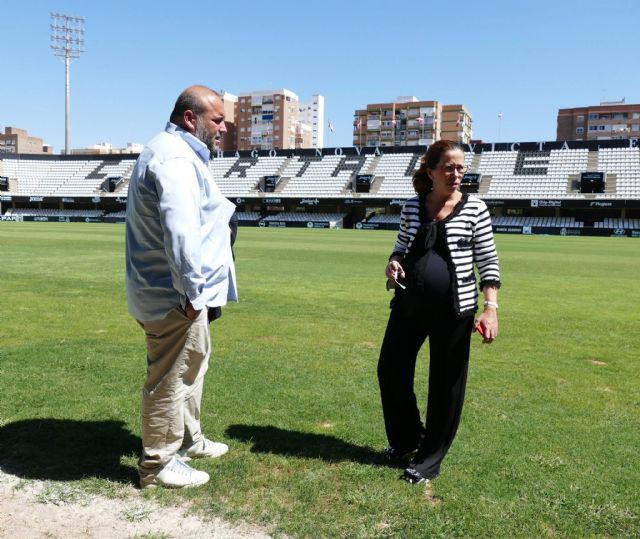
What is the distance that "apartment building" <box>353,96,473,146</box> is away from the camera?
133125mm

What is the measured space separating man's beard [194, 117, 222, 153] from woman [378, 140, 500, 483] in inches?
50.1

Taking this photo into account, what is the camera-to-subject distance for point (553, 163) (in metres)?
60.0

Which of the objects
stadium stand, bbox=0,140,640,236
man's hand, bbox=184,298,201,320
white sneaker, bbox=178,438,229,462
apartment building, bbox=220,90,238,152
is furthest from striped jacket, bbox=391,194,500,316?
apartment building, bbox=220,90,238,152

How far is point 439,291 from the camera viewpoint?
359 cm

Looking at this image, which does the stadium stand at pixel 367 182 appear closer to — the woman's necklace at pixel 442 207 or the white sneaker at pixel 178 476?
the woman's necklace at pixel 442 207

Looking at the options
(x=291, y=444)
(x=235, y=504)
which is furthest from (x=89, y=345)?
(x=235, y=504)

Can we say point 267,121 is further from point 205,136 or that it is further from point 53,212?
point 205,136

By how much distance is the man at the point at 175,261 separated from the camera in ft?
10.2

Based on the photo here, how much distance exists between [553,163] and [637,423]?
199 ft

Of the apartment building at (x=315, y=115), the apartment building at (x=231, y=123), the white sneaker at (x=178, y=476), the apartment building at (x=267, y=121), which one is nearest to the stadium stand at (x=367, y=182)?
the white sneaker at (x=178, y=476)

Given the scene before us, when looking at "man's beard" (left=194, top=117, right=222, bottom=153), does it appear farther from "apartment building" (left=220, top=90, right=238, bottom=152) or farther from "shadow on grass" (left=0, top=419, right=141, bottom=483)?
"apartment building" (left=220, top=90, right=238, bottom=152)

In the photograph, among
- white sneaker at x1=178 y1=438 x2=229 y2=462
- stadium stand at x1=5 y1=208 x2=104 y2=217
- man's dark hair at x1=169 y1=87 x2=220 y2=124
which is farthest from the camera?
stadium stand at x1=5 y1=208 x2=104 y2=217

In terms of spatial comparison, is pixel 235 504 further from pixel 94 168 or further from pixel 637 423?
pixel 94 168

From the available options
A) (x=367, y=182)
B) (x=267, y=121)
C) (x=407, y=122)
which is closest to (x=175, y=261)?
(x=367, y=182)
